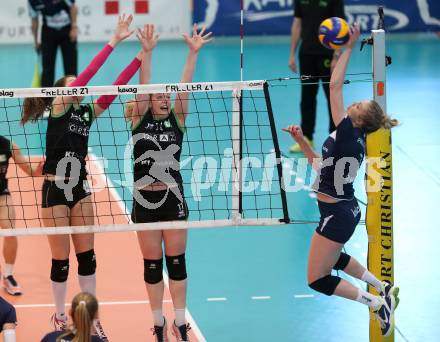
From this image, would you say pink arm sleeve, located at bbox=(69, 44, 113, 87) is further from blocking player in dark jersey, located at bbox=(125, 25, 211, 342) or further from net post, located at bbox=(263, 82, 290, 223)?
net post, located at bbox=(263, 82, 290, 223)

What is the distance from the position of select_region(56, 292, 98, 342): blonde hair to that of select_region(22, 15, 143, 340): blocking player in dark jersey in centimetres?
185

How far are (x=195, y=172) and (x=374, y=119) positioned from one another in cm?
544

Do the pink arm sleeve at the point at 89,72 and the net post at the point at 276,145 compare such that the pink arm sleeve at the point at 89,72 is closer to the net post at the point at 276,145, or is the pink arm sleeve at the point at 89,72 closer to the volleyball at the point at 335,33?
the net post at the point at 276,145

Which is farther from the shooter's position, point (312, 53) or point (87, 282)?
point (312, 53)

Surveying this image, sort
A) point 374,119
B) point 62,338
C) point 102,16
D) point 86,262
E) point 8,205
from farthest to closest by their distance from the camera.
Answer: point 102,16 < point 8,205 < point 86,262 < point 374,119 < point 62,338

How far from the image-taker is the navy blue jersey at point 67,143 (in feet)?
23.8

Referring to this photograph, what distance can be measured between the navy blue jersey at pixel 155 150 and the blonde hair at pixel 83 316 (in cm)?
165

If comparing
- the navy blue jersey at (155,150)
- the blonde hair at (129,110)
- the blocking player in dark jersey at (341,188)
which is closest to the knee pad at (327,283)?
the blocking player in dark jersey at (341,188)

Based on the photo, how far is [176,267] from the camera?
23.5 feet

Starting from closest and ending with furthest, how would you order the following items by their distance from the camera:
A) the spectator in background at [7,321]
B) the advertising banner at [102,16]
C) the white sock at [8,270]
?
the spectator in background at [7,321] < the white sock at [8,270] < the advertising banner at [102,16]

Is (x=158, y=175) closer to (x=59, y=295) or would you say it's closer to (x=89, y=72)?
(x=89, y=72)

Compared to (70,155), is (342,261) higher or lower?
lower

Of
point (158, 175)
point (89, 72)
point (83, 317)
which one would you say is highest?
point (89, 72)

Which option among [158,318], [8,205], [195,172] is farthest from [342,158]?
[195,172]
